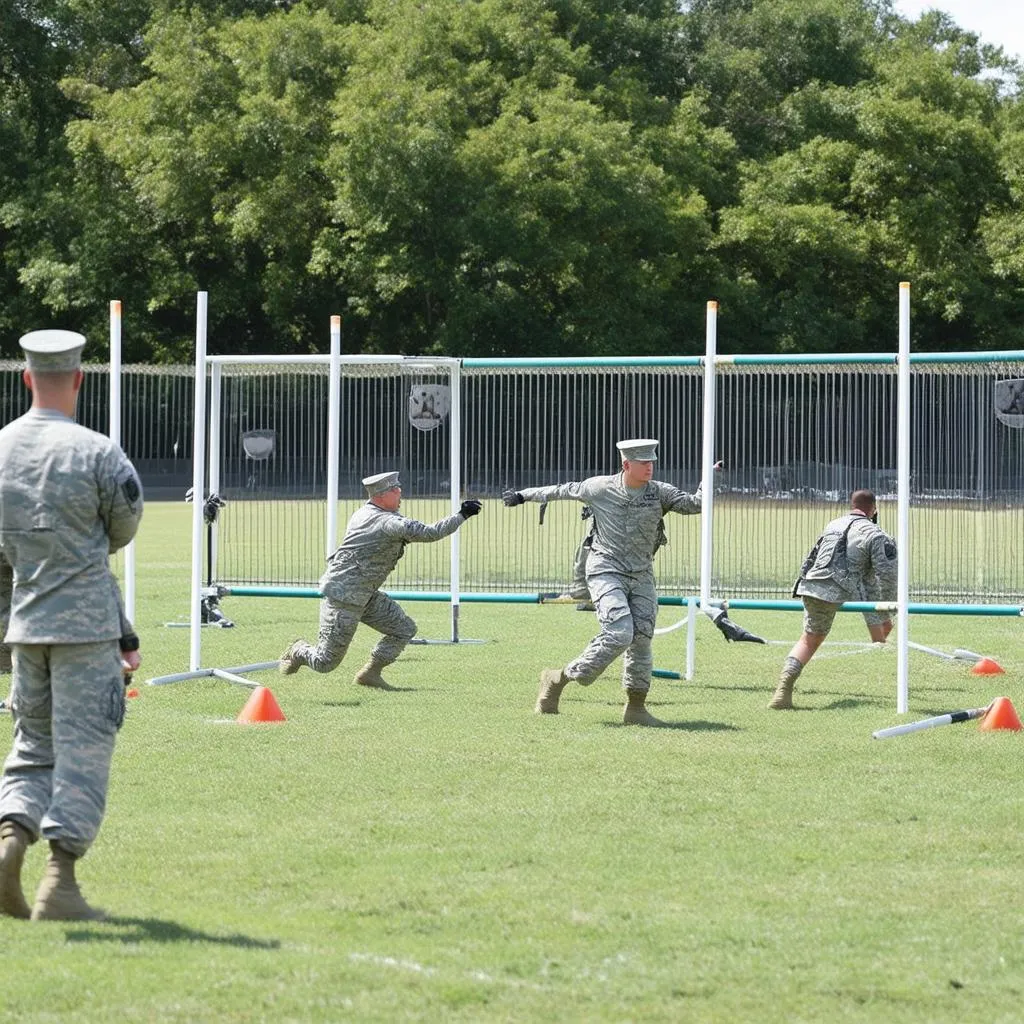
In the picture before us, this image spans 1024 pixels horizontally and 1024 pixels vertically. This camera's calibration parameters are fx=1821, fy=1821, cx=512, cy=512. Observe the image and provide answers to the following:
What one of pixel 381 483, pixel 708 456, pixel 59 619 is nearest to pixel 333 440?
pixel 381 483

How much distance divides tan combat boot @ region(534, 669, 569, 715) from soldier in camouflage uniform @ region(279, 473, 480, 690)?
1532mm

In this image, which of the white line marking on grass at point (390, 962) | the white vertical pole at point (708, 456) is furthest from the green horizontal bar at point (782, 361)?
the white line marking on grass at point (390, 962)

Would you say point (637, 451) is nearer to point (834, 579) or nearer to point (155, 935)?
point (834, 579)

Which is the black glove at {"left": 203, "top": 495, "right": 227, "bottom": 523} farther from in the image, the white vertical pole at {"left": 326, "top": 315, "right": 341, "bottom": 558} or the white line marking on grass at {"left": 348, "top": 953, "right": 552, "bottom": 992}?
the white line marking on grass at {"left": 348, "top": 953, "right": 552, "bottom": 992}

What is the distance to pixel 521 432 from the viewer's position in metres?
17.6

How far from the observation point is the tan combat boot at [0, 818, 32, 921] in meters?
6.65

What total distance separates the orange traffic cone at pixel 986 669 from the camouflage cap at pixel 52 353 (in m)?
9.99

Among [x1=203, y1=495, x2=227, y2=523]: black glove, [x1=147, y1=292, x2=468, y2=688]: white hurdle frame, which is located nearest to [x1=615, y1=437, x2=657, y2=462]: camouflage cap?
[x1=147, y1=292, x2=468, y2=688]: white hurdle frame

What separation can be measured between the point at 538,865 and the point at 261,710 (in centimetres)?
444

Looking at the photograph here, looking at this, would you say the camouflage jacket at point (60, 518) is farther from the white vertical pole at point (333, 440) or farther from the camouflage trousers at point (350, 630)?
the white vertical pole at point (333, 440)

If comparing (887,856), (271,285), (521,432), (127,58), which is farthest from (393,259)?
(887,856)

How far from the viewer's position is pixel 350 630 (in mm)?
13562

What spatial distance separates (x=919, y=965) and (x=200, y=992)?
2.41 m

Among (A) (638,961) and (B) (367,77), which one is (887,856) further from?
(B) (367,77)
